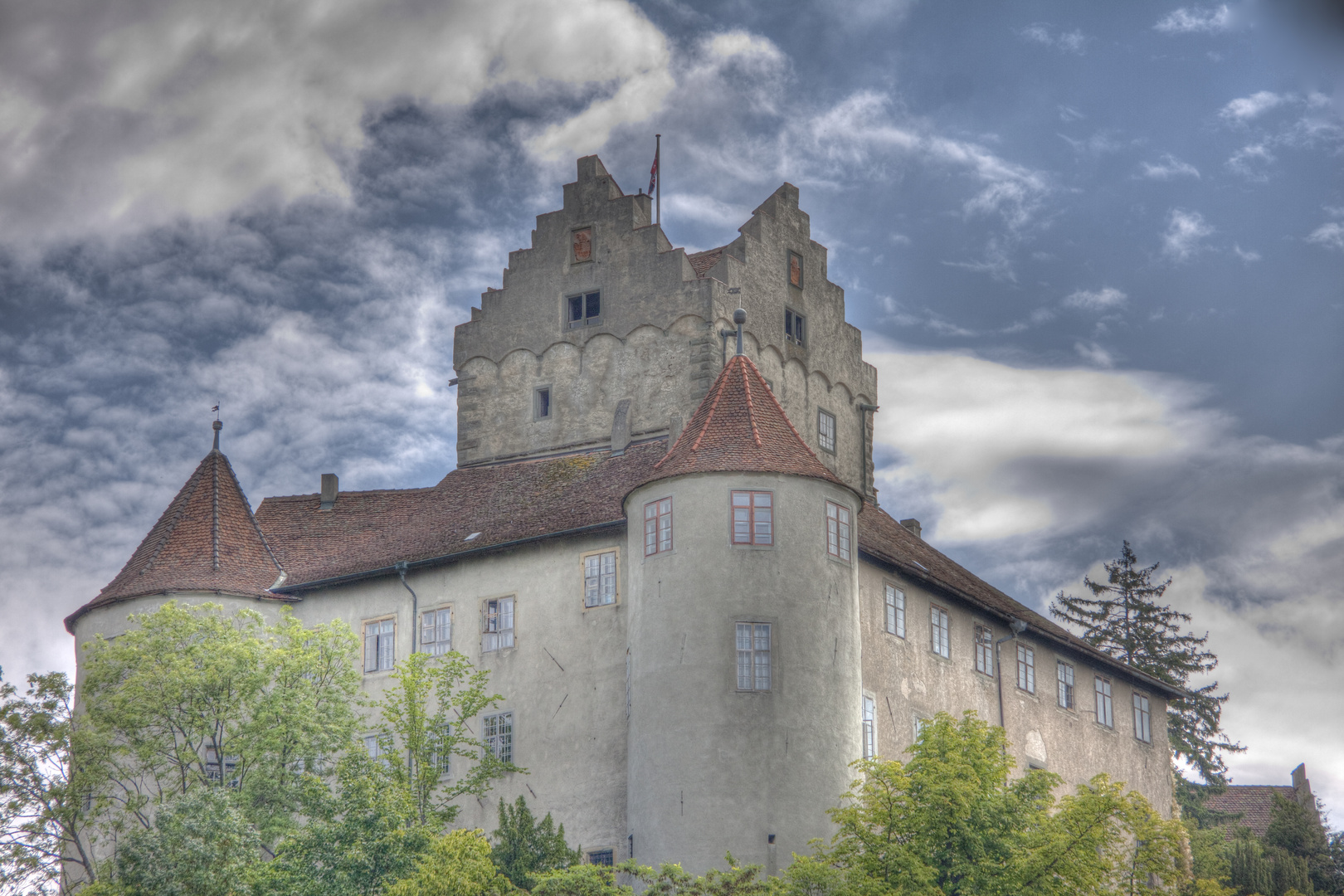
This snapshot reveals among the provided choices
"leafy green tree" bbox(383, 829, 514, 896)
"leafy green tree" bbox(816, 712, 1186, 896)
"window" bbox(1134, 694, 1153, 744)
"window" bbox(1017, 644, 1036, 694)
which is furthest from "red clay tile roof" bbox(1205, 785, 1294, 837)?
"leafy green tree" bbox(383, 829, 514, 896)

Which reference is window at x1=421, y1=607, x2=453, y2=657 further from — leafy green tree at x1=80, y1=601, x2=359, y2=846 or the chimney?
the chimney

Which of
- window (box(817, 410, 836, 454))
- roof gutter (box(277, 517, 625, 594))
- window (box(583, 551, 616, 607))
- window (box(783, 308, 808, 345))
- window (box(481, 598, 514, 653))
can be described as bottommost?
window (box(481, 598, 514, 653))

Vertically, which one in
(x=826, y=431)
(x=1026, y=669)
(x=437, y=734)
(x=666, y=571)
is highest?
(x=826, y=431)

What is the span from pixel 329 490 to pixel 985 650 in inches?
708

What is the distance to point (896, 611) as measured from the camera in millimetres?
44969

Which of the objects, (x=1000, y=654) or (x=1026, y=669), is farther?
(x=1026, y=669)

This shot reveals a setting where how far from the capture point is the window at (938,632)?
152 ft

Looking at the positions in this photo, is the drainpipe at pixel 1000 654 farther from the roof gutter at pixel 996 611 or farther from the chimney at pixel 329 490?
the chimney at pixel 329 490

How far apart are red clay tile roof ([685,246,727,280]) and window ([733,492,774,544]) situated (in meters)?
13.6

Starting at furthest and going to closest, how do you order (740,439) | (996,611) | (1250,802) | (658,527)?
(1250,802) → (996,611) → (740,439) → (658,527)

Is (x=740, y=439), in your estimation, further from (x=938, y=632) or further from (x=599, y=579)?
(x=938, y=632)

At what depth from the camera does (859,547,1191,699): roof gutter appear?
4447 centimetres

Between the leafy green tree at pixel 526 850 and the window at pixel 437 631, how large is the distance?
766cm

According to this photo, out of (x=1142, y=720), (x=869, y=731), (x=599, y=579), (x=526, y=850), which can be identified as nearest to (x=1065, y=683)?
(x=1142, y=720)
